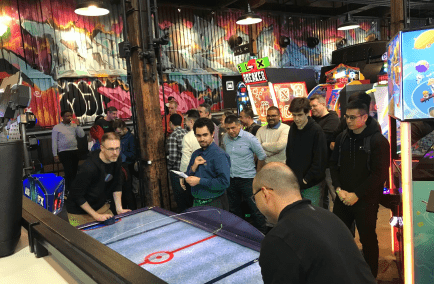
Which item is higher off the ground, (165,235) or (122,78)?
(122,78)

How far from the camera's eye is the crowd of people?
1270 mm

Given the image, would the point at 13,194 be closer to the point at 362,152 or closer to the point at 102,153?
the point at 102,153

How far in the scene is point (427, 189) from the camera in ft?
8.02

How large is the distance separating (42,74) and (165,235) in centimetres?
861

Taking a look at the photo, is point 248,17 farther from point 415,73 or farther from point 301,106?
point 415,73

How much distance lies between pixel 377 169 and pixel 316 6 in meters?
13.0

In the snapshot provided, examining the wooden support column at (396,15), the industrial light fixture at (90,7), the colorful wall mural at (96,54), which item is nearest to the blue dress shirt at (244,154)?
the industrial light fixture at (90,7)

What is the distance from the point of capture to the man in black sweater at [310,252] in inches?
48.8

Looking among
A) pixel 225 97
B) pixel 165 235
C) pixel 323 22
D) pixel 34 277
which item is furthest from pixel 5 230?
pixel 323 22

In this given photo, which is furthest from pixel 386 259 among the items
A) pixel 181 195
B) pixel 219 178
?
pixel 181 195

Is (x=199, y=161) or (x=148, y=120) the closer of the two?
(x=199, y=161)

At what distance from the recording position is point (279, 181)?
154 cm

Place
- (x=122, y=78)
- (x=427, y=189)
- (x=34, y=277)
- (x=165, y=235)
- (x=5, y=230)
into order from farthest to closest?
1. (x=122, y=78)
2. (x=427, y=189)
3. (x=165, y=235)
4. (x=5, y=230)
5. (x=34, y=277)

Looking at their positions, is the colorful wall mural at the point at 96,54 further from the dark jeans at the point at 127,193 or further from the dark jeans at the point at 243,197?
the dark jeans at the point at 243,197
